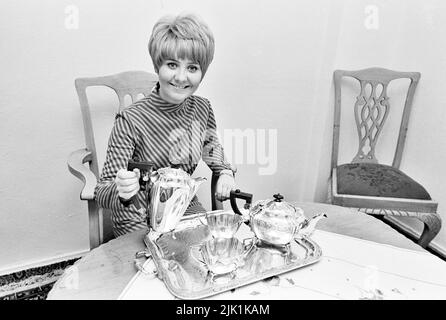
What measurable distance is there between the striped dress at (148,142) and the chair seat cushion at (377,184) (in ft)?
2.53

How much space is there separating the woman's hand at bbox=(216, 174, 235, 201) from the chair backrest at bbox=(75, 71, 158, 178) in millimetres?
511

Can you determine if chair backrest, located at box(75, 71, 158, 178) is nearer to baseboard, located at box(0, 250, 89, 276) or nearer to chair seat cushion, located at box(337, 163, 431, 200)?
baseboard, located at box(0, 250, 89, 276)

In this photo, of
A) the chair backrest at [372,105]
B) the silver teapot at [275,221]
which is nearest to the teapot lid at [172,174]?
the silver teapot at [275,221]

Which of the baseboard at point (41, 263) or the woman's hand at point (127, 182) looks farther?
the baseboard at point (41, 263)

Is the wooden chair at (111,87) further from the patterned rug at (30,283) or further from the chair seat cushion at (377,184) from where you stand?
the chair seat cushion at (377,184)

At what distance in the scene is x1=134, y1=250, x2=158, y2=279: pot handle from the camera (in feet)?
2.25

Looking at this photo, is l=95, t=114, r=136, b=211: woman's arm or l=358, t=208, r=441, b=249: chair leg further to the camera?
l=358, t=208, r=441, b=249: chair leg

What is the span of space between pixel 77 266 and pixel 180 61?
511 millimetres

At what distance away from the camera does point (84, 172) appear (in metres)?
1.02

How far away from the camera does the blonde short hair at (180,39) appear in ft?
2.79

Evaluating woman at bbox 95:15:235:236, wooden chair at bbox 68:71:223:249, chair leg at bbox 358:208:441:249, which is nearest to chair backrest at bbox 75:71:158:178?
wooden chair at bbox 68:71:223:249

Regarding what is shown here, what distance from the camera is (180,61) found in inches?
34.2

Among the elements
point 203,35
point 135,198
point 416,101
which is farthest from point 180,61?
point 416,101

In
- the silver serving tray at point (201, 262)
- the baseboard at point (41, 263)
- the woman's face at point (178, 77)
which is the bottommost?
the baseboard at point (41, 263)
